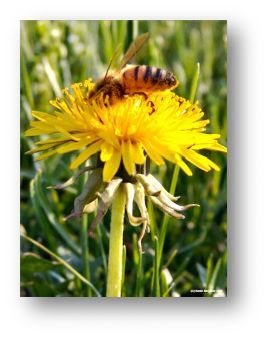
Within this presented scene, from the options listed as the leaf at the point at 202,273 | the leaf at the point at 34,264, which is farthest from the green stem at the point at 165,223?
the leaf at the point at 34,264

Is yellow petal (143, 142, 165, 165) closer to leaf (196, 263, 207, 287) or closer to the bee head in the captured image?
the bee head

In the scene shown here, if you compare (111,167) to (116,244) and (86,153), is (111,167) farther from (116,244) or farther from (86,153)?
(116,244)

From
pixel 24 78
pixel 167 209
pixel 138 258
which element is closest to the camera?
pixel 167 209

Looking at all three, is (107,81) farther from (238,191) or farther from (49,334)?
(49,334)

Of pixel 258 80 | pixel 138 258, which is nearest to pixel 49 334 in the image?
pixel 138 258

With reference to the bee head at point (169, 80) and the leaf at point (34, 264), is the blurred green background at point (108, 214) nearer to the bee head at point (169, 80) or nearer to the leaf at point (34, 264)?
the leaf at point (34, 264)
